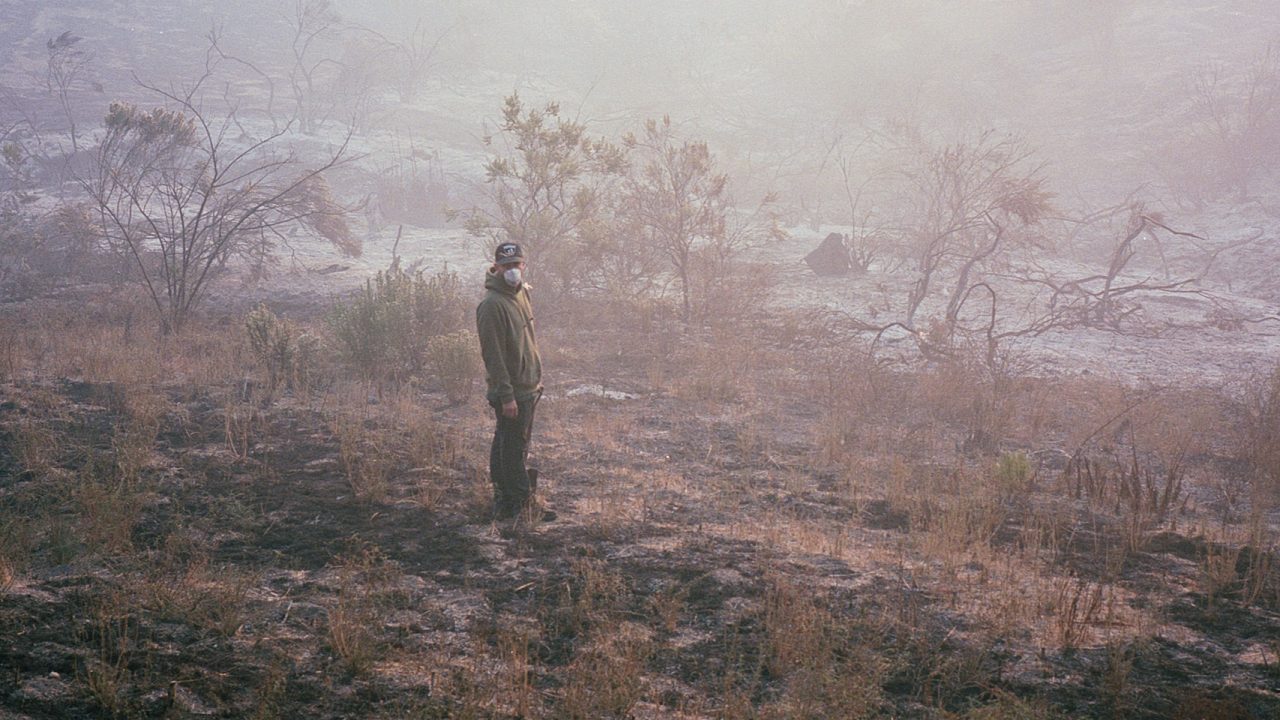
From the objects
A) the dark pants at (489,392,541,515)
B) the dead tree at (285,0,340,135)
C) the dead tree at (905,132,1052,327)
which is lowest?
the dark pants at (489,392,541,515)

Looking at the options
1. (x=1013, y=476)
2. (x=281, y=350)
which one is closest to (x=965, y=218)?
(x=1013, y=476)

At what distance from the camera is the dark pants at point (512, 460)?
5273 mm

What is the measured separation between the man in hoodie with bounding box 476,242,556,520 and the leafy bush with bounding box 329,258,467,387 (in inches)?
156

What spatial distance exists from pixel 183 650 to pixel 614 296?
10.3 metres

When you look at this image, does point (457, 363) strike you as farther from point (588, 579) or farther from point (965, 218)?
point (965, 218)

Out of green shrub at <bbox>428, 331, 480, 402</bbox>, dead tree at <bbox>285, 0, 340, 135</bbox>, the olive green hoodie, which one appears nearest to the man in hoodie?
the olive green hoodie

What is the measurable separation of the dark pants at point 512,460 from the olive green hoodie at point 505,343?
13 cm

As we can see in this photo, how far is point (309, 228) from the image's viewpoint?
18.0 meters

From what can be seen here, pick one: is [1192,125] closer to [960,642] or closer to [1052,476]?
[1052,476]

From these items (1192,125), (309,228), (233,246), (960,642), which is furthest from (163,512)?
(1192,125)

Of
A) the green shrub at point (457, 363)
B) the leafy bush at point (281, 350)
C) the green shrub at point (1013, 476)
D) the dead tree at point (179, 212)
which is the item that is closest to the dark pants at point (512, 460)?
the green shrub at point (457, 363)

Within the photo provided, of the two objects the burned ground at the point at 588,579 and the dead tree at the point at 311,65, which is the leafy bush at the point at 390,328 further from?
the dead tree at the point at 311,65

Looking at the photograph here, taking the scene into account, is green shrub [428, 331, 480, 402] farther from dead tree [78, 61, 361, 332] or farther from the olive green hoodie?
dead tree [78, 61, 361, 332]

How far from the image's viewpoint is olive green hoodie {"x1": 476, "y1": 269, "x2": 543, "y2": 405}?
5082mm
